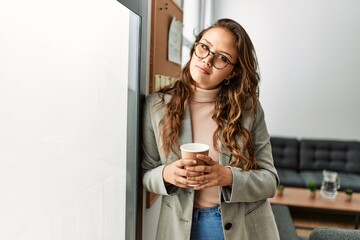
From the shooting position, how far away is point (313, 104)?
432cm

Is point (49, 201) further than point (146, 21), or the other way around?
point (146, 21)

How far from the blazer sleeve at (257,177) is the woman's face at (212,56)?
0.64 ft

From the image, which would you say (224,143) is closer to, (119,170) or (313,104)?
(119,170)

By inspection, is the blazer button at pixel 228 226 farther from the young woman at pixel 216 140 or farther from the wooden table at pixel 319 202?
the wooden table at pixel 319 202

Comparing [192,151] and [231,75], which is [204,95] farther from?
[192,151]

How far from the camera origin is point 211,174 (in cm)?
99

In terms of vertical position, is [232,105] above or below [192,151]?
above

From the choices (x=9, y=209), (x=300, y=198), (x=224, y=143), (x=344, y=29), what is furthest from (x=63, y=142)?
(x=344, y=29)

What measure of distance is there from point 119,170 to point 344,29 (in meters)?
4.11

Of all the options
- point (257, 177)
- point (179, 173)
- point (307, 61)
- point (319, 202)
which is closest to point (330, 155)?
point (307, 61)

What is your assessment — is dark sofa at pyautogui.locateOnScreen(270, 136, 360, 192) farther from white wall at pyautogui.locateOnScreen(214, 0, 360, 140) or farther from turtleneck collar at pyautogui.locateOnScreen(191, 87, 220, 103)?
turtleneck collar at pyautogui.locateOnScreen(191, 87, 220, 103)

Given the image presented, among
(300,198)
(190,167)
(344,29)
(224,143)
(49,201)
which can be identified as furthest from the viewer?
(344,29)

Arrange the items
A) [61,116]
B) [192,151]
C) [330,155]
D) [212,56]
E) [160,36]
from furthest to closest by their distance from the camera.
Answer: [330,155] → [160,36] → [212,56] → [192,151] → [61,116]

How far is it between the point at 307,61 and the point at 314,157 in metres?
1.28
